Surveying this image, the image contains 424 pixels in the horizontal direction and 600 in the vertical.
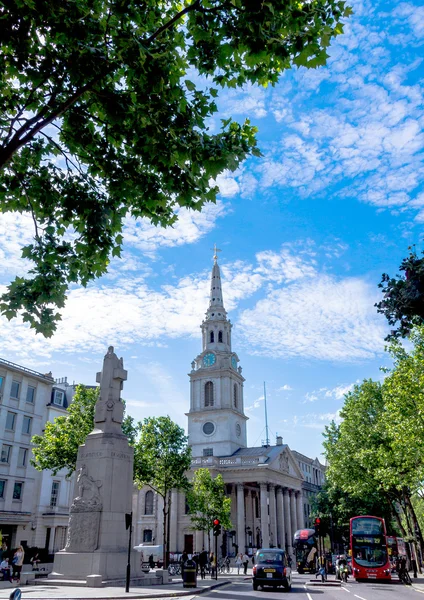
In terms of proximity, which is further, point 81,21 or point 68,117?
point 68,117

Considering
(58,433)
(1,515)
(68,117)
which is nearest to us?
(68,117)

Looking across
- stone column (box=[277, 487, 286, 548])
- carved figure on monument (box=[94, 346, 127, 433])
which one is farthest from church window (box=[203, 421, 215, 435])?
carved figure on monument (box=[94, 346, 127, 433])

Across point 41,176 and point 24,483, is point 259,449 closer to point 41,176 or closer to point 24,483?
point 24,483

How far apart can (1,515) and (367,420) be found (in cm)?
3138

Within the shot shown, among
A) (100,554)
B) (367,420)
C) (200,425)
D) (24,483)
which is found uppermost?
(200,425)

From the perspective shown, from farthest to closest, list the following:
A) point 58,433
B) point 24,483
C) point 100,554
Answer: point 24,483, point 58,433, point 100,554

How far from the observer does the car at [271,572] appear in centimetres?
2295

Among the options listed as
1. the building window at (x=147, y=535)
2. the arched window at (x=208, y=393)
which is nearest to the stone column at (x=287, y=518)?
the arched window at (x=208, y=393)

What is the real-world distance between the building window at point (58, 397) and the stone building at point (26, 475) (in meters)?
0.20

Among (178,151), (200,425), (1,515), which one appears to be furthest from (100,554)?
(200,425)

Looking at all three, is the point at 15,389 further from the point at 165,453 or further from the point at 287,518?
the point at 287,518

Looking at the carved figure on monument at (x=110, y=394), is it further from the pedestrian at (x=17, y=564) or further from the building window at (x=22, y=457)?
the building window at (x=22, y=457)

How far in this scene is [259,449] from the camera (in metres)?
76.3

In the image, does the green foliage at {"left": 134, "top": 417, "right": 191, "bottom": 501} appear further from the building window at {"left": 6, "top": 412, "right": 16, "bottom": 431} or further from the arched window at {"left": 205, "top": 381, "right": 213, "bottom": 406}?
the arched window at {"left": 205, "top": 381, "right": 213, "bottom": 406}
